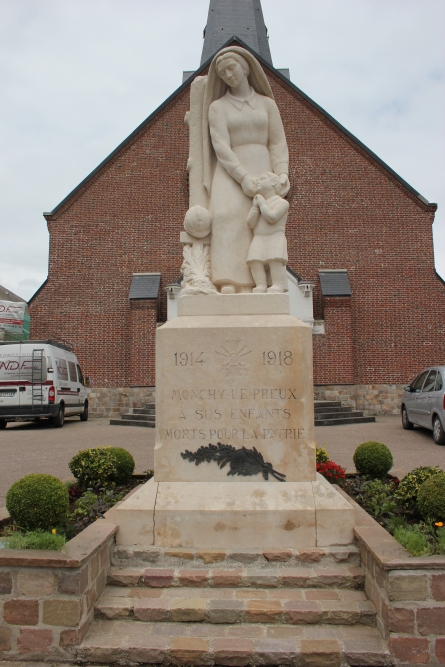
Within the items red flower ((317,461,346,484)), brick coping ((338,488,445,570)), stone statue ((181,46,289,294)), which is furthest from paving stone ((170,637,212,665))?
red flower ((317,461,346,484))

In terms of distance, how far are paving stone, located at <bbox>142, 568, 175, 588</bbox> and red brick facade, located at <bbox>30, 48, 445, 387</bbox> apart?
533 inches

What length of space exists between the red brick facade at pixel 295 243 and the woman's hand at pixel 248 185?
12315 mm

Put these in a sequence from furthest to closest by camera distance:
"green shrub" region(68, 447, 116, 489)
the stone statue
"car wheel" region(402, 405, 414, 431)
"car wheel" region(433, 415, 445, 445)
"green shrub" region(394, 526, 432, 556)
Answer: "car wheel" region(402, 405, 414, 431) < "car wheel" region(433, 415, 445, 445) < "green shrub" region(68, 447, 116, 489) < the stone statue < "green shrub" region(394, 526, 432, 556)

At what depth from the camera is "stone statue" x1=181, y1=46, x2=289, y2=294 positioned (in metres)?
4.71

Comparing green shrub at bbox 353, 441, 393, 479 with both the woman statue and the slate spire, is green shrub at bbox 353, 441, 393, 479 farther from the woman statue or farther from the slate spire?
the slate spire

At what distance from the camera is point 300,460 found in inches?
159

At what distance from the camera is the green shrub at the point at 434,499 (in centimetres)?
368

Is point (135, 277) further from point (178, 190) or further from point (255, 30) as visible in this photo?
point (255, 30)

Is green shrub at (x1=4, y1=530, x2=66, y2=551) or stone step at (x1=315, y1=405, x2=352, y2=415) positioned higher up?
stone step at (x1=315, y1=405, x2=352, y2=415)

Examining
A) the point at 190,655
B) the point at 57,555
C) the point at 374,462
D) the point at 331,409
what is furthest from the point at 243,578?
the point at 331,409

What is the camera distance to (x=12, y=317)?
57.2 feet

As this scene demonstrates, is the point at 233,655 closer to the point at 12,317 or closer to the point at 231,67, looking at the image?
the point at 231,67

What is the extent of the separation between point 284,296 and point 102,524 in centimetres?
223

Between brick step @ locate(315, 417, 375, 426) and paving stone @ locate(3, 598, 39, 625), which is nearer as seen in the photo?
paving stone @ locate(3, 598, 39, 625)
